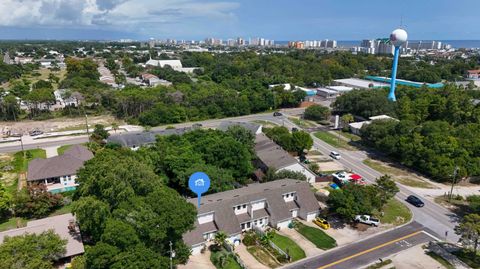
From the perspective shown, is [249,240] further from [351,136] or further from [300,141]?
[351,136]

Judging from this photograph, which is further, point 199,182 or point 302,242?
point 199,182

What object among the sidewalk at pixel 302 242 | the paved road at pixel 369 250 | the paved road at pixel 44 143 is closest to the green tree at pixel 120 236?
the paved road at pixel 369 250

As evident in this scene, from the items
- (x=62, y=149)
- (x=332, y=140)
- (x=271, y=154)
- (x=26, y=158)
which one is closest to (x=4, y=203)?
(x=26, y=158)

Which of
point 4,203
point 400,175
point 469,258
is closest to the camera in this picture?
point 469,258

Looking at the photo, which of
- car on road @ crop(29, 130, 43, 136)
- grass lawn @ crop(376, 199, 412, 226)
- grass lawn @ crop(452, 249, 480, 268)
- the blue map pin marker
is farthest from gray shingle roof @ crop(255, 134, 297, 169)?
car on road @ crop(29, 130, 43, 136)

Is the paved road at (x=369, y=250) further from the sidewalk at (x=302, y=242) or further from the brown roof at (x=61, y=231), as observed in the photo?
the brown roof at (x=61, y=231)

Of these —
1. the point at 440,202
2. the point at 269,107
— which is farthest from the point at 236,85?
the point at 440,202

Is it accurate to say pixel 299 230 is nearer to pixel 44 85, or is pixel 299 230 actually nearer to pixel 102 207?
pixel 102 207
